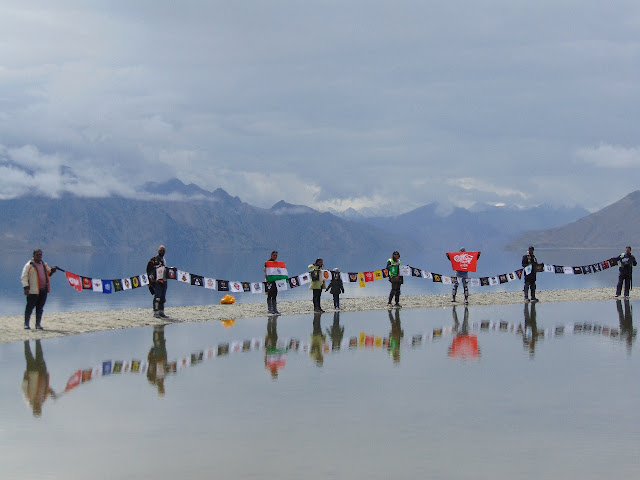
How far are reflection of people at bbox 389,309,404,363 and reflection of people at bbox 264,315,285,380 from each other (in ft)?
8.31

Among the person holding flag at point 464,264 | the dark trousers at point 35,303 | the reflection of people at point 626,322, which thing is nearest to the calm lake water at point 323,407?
the reflection of people at point 626,322

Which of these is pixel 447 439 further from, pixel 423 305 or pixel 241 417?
pixel 423 305

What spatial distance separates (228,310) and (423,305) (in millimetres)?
8178

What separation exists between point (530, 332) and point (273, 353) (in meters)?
8.00

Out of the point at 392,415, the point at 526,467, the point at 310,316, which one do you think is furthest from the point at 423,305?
the point at 526,467

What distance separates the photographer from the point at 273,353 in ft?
60.6

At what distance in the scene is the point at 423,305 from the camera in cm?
3269

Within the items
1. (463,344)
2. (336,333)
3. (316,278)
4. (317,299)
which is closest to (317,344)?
(336,333)

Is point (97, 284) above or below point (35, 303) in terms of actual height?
above

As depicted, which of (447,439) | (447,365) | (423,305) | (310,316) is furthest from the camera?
(423,305)

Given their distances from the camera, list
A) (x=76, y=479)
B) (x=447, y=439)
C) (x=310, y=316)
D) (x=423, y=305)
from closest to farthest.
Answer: (x=76, y=479)
(x=447, y=439)
(x=310, y=316)
(x=423, y=305)

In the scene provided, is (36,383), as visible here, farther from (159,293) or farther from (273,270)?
(273,270)

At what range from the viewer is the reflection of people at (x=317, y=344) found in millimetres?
17448

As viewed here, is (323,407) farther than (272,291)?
No
